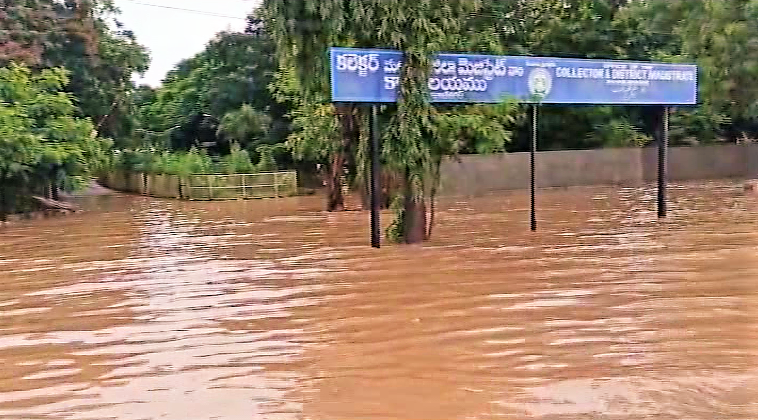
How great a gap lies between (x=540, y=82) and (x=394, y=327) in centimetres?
777

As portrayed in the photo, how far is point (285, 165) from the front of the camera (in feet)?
110

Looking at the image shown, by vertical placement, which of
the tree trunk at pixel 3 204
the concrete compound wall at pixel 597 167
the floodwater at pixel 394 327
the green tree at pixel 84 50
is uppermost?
the green tree at pixel 84 50

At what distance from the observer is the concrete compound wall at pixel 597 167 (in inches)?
1090

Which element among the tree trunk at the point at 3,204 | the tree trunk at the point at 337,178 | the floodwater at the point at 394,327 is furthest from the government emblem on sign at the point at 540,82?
the tree trunk at the point at 3,204

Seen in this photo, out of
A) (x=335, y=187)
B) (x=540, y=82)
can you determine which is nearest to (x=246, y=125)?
(x=335, y=187)

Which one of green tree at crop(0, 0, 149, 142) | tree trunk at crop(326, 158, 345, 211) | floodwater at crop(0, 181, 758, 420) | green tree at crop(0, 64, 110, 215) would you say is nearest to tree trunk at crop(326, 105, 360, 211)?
tree trunk at crop(326, 158, 345, 211)

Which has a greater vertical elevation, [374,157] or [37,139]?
[37,139]

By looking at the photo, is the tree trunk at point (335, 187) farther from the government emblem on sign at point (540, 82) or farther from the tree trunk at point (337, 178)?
the government emblem on sign at point (540, 82)

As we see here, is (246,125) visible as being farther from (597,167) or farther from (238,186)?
(597,167)

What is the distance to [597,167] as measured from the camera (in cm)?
3000

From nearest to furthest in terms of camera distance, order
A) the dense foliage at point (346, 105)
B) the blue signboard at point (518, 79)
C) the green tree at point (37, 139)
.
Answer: the blue signboard at point (518, 79)
the dense foliage at point (346, 105)
the green tree at point (37, 139)

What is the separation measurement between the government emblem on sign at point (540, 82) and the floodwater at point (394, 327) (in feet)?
8.07

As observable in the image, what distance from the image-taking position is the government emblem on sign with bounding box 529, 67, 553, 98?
14297mm

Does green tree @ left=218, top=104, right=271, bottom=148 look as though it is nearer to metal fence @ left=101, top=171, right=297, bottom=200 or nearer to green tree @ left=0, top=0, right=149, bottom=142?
metal fence @ left=101, top=171, right=297, bottom=200
